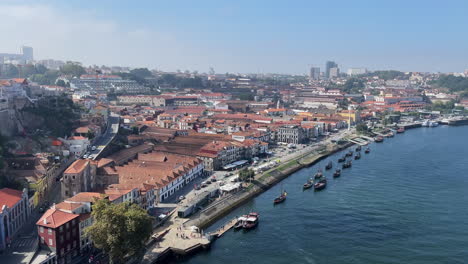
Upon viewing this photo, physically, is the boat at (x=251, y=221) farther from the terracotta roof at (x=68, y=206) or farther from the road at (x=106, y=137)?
the road at (x=106, y=137)

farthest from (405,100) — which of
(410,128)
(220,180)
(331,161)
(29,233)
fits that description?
(29,233)

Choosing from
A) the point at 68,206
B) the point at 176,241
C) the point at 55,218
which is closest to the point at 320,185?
the point at 176,241

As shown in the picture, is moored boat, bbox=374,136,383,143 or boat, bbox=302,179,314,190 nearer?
boat, bbox=302,179,314,190

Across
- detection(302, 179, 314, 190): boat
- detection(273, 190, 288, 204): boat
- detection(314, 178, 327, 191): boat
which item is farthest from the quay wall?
detection(314, 178, 327, 191): boat

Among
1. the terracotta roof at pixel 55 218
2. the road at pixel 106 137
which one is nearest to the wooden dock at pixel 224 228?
the terracotta roof at pixel 55 218

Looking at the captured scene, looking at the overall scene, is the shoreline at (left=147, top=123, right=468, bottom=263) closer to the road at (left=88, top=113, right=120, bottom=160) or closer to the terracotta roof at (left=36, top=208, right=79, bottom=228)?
the terracotta roof at (left=36, top=208, right=79, bottom=228)
